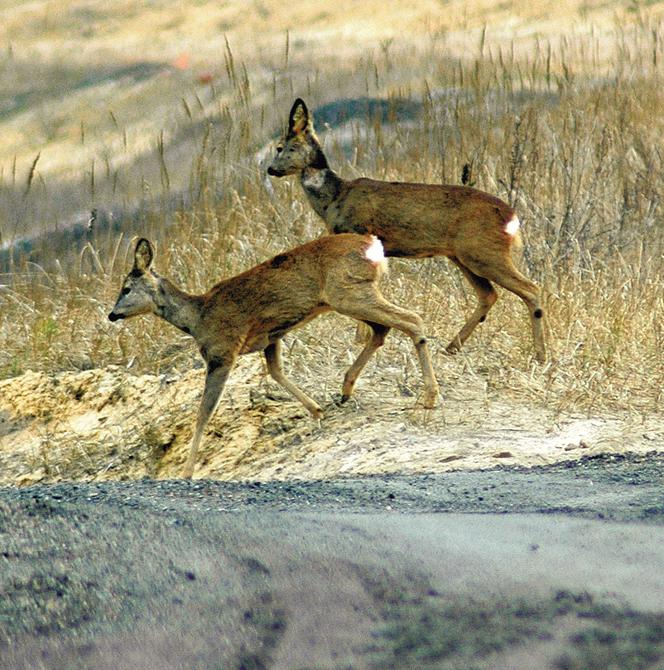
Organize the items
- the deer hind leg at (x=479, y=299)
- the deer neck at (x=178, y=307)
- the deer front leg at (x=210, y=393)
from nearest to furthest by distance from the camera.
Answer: the deer front leg at (x=210, y=393)
the deer neck at (x=178, y=307)
the deer hind leg at (x=479, y=299)

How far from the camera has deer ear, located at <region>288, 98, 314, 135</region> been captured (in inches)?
360

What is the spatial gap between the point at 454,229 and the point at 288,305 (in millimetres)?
1401

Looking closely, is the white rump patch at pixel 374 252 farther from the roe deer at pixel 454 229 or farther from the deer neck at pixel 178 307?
the deer neck at pixel 178 307

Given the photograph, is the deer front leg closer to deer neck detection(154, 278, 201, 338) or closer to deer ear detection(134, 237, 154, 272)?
deer neck detection(154, 278, 201, 338)

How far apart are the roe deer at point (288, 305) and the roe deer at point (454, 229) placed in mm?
837

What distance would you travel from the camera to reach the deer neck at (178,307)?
7.90m

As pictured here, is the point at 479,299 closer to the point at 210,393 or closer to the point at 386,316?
the point at 386,316

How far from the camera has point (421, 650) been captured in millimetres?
3443

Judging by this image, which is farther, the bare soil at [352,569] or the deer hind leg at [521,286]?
the deer hind leg at [521,286]

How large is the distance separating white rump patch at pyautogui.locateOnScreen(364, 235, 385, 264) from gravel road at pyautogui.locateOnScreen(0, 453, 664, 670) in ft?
9.00

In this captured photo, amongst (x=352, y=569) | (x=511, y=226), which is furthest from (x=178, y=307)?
(x=352, y=569)

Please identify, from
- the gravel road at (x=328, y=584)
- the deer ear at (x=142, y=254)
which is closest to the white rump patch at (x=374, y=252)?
the deer ear at (x=142, y=254)

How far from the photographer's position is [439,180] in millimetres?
11148

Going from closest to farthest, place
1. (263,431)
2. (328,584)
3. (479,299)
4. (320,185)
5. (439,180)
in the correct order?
1. (328,584)
2. (263,431)
3. (479,299)
4. (320,185)
5. (439,180)
